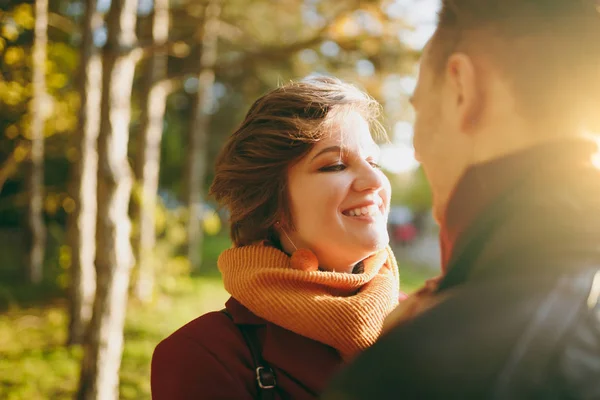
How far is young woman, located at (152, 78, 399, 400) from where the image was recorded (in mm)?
1436

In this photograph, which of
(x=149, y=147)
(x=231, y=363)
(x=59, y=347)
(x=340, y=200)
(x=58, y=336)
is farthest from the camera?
(x=149, y=147)

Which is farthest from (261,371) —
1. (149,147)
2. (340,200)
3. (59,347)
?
(149,147)

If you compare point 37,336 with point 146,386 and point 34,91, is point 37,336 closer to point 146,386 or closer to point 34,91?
point 146,386

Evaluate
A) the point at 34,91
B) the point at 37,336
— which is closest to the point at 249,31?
the point at 34,91

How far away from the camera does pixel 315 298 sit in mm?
1458

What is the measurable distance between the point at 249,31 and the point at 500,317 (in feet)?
43.4

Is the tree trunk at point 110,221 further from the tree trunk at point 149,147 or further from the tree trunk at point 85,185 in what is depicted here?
the tree trunk at point 149,147

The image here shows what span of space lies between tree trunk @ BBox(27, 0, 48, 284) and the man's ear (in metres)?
6.33

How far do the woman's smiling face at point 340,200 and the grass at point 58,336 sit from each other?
449 cm

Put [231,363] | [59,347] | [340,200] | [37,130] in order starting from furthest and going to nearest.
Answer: [37,130] → [59,347] → [340,200] → [231,363]

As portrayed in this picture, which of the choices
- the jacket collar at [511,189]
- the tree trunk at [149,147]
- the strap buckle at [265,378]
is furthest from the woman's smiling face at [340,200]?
the tree trunk at [149,147]

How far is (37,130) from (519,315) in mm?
8092

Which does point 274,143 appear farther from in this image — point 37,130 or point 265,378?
point 37,130

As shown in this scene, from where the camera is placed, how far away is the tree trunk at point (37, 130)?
22.6 ft
